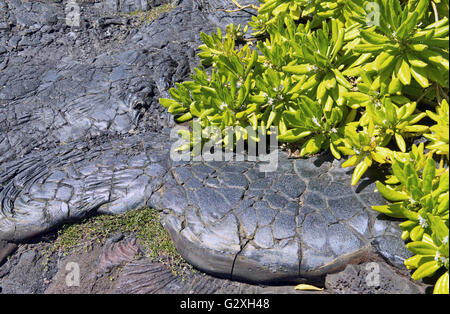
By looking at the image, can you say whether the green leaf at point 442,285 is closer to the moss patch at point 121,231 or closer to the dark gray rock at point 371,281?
the dark gray rock at point 371,281

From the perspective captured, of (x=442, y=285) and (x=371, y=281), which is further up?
(x=442, y=285)

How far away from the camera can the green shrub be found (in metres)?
1.74

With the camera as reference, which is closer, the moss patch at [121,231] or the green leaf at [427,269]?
the green leaf at [427,269]

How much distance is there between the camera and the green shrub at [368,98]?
1.74m

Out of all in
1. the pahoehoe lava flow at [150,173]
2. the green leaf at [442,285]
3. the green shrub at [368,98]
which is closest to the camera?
the green leaf at [442,285]

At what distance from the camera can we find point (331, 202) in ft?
6.97

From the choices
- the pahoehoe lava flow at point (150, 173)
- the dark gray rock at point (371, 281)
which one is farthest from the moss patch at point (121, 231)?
the dark gray rock at point (371, 281)

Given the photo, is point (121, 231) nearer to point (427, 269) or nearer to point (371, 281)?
point (371, 281)

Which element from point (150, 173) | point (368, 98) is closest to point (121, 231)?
point (150, 173)

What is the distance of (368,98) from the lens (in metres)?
2.06

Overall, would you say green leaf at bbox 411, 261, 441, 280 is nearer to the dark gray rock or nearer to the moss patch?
the dark gray rock

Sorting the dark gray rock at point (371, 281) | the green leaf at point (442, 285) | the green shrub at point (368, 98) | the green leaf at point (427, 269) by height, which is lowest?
the dark gray rock at point (371, 281)

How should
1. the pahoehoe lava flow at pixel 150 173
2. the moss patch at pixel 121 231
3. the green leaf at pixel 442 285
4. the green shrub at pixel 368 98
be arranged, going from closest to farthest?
the green leaf at pixel 442 285, the green shrub at pixel 368 98, the pahoehoe lava flow at pixel 150 173, the moss patch at pixel 121 231

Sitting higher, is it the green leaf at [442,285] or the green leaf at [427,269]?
the green leaf at [427,269]
